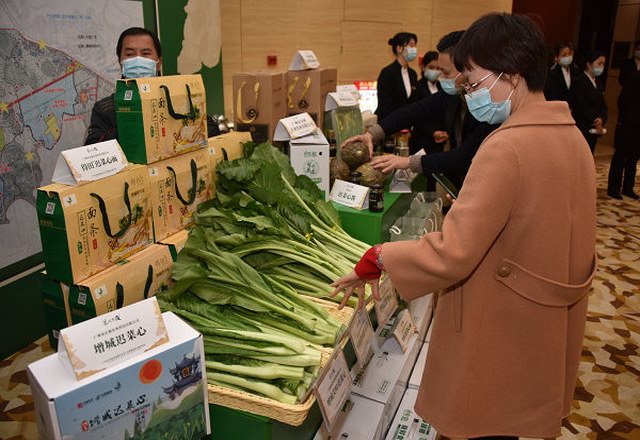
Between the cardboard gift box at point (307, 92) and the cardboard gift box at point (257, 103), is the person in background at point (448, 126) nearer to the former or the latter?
the cardboard gift box at point (307, 92)

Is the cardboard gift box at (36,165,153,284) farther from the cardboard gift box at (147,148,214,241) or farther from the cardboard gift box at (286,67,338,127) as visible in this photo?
the cardboard gift box at (286,67,338,127)

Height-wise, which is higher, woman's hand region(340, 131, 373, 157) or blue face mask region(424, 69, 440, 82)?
blue face mask region(424, 69, 440, 82)

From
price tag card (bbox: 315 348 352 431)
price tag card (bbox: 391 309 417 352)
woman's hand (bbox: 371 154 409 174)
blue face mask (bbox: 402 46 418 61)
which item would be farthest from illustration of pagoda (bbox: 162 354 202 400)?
blue face mask (bbox: 402 46 418 61)

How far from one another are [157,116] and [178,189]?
11.7 inches

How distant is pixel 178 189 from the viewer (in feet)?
6.68

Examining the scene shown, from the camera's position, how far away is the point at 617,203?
269 inches

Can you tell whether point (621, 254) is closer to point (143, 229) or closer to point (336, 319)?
point (336, 319)

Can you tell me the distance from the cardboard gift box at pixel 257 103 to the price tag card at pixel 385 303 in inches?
41.0

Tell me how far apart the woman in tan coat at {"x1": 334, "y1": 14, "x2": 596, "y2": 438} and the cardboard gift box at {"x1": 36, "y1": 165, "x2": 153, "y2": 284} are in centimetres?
78

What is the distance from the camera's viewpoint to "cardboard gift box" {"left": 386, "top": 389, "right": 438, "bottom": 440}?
2.15 meters

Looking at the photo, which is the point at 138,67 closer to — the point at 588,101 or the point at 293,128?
the point at 293,128

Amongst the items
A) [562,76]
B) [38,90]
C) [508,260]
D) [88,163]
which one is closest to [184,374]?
[88,163]

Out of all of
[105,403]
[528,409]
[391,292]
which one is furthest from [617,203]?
[105,403]

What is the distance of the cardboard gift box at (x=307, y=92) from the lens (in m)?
2.89
